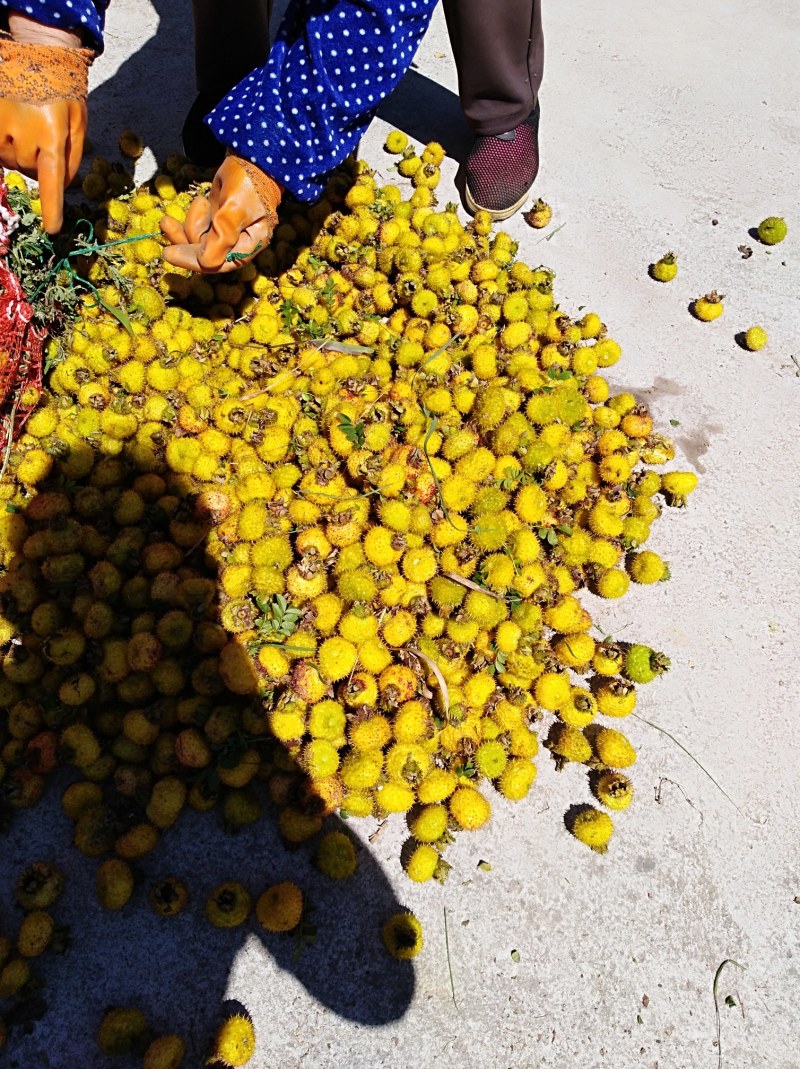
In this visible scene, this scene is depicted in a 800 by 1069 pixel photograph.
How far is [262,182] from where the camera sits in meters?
2.39

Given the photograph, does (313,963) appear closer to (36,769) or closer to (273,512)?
(36,769)

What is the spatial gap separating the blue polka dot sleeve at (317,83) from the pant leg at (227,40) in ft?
4.96

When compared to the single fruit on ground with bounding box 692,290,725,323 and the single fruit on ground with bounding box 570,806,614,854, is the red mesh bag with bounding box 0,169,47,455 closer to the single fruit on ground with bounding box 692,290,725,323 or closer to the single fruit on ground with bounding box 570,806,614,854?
the single fruit on ground with bounding box 570,806,614,854

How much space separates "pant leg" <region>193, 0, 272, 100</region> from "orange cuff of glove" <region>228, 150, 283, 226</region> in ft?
6.04

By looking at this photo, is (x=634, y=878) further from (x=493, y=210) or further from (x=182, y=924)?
(x=493, y=210)

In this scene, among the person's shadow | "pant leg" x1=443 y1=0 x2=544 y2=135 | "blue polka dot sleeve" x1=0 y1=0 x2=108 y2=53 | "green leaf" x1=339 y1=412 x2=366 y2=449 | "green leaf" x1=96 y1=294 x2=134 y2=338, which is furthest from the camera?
"pant leg" x1=443 y1=0 x2=544 y2=135

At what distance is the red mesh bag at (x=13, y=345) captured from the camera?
8.61ft

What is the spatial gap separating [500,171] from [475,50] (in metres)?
0.64

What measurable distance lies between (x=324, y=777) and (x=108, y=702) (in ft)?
2.93

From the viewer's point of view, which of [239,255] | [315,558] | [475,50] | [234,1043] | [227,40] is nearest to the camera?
[234,1043]

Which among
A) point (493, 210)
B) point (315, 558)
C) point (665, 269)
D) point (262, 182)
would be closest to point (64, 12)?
point (262, 182)

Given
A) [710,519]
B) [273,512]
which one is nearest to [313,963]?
[273,512]

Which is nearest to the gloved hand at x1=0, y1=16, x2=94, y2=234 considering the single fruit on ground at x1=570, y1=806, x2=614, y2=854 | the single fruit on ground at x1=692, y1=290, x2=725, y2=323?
the single fruit on ground at x1=570, y1=806, x2=614, y2=854

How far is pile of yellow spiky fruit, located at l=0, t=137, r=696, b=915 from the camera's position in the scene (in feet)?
8.08
